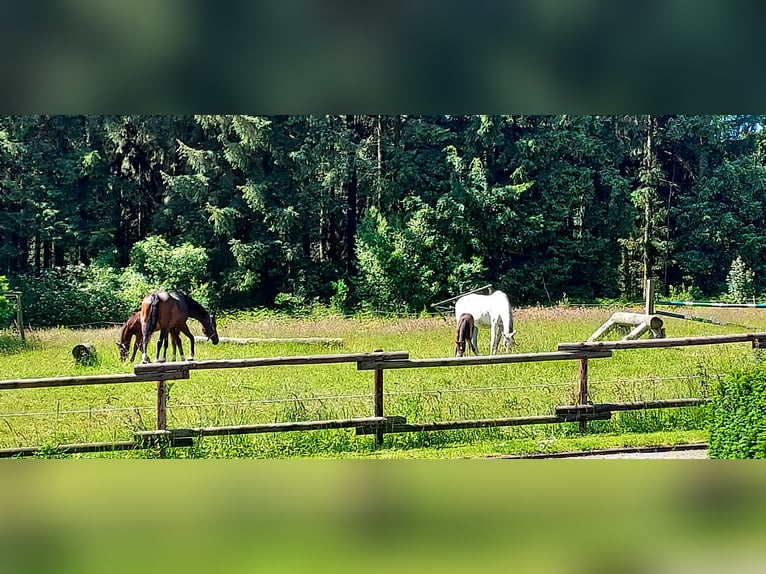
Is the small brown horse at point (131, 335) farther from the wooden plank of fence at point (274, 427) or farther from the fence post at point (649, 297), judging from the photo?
the fence post at point (649, 297)

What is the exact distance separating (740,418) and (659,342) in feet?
4.03

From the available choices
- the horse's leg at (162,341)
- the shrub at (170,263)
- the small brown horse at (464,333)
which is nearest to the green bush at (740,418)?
the small brown horse at (464,333)

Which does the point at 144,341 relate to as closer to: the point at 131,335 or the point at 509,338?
the point at 131,335

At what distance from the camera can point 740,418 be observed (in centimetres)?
390

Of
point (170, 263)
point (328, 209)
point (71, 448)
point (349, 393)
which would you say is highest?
point (328, 209)

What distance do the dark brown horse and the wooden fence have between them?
242mm

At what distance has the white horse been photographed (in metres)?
5.06

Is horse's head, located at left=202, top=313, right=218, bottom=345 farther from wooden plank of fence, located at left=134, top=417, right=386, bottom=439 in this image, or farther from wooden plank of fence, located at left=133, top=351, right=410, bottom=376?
wooden plank of fence, located at left=134, top=417, right=386, bottom=439

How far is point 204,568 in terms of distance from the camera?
2.29 m

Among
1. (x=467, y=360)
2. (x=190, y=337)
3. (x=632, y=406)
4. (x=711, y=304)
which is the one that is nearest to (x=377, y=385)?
(x=467, y=360)

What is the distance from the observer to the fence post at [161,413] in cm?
479

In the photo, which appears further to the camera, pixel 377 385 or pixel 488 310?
pixel 488 310

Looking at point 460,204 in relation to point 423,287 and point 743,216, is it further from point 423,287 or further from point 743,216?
point 743,216
